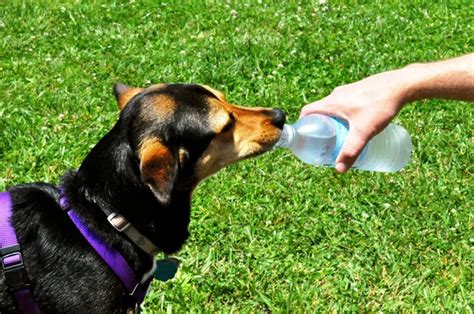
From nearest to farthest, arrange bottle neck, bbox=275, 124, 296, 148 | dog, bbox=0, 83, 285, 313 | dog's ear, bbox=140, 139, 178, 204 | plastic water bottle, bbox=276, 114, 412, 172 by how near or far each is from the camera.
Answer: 1. dog's ear, bbox=140, 139, 178, 204
2. dog, bbox=0, 83, 285, 313
3. plastic water bottle, bbox=276, 114, 412, 172
4. bottle neck, bbox=275, 124, 296, 148

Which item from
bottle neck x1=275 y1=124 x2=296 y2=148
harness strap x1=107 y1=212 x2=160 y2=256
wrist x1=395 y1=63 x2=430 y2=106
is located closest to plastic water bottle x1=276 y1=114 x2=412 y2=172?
bottle neck x1=275 y1=124 x2=296 y2=148

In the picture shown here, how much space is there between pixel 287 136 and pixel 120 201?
3.97 ft

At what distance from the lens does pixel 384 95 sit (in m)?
3.13

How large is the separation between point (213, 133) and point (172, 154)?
0.44m

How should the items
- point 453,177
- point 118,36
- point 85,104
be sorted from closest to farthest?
1. point 453,177
2. point 85,104
3. point 118,36

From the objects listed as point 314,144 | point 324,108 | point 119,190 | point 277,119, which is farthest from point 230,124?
point 119,190

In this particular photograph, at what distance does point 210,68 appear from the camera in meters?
6.66

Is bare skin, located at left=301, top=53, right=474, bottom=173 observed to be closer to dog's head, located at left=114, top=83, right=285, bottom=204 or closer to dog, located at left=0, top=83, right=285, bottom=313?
dog's head, located at left=114, top=83, right=285, bottom=204

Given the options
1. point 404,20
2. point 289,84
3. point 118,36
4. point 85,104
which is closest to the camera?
point 85,104

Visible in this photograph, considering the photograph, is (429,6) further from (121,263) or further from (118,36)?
(121,263)

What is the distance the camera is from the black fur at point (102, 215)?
310cm

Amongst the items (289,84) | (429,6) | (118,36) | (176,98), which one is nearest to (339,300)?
(176,98)

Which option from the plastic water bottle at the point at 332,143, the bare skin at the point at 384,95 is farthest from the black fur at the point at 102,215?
the bare skin at the point at 384,95

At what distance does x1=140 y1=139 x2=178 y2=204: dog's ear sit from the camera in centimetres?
299
